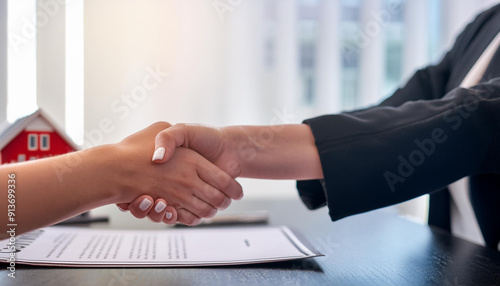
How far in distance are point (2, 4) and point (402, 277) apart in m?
1.36

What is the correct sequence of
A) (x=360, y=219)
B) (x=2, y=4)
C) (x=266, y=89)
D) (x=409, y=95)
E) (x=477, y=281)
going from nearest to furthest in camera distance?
1. (x=477, y=281)
2. (x=360, y=219)
3. (x=409, y=95)
4. (x=2, y=4)
5. (x=266, y=89)

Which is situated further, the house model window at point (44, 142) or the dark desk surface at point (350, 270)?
the house model window at point (44, 142)

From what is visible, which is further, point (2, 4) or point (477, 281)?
point (2, 4)

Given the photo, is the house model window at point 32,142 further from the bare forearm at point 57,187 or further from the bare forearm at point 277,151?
the bare forearm at point 277,151

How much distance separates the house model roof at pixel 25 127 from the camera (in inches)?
26.2

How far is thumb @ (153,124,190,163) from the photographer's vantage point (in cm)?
56

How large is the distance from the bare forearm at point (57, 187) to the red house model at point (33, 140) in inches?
8.5

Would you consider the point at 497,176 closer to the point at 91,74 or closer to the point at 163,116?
the point at 163,116

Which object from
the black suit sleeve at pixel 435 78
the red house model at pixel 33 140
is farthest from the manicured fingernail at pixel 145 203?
the black suit sleeve at pixel 435 78

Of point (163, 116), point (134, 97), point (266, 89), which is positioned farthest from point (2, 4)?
point (266, 89)

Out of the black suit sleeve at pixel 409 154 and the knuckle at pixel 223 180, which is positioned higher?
the black suit sleeve at pixel 409 154

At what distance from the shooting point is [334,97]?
6.15 ft
